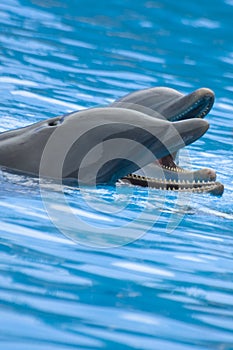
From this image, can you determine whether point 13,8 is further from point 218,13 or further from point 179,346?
point 179,346

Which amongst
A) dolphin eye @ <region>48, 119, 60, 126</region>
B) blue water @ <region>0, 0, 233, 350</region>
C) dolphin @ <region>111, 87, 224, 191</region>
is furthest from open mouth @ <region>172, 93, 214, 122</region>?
dolphin eye @ <region>48, 119, 60, 126</region>

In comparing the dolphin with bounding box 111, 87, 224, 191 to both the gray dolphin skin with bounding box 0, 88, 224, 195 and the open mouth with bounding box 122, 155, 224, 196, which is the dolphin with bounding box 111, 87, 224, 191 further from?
the gray dolphin skin with bounding box 0, 88, 224, 195

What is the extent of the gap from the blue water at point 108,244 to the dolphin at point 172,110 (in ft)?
0.34

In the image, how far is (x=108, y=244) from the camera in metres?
4.98

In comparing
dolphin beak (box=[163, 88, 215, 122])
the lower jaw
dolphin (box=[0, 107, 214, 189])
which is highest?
dolphin beak (box=[163, 88, 215, 122])

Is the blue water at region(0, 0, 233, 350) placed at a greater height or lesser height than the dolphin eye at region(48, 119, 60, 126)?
lesser

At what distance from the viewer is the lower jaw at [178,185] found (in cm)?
601

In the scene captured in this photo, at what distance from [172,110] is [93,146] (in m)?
0.70

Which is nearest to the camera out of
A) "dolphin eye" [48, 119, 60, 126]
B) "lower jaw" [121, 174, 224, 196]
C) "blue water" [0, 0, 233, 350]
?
"blue water" [0, 0, 233, 350]

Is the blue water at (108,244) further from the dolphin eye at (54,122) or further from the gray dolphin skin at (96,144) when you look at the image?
the dolphin eye at (54,122)

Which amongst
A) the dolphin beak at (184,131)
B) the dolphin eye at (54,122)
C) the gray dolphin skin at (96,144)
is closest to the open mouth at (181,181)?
the gray dolphin skin at (96,144)

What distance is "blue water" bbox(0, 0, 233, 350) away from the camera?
3963 millimetres

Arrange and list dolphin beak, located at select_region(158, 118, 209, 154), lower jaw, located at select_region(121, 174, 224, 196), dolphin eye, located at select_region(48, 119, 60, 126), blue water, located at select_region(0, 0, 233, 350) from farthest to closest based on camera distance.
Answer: lower jaw, located at select_region(121, 174, 224, 196) → dolphin eye, located at select_region(48, 119, 60, 126) → dolphin beak, located at select_region(158, 118, 209, 154) → blue water, located at select_region(0, 0, 233, 350)

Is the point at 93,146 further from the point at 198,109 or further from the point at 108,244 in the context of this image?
the point at 108,244
